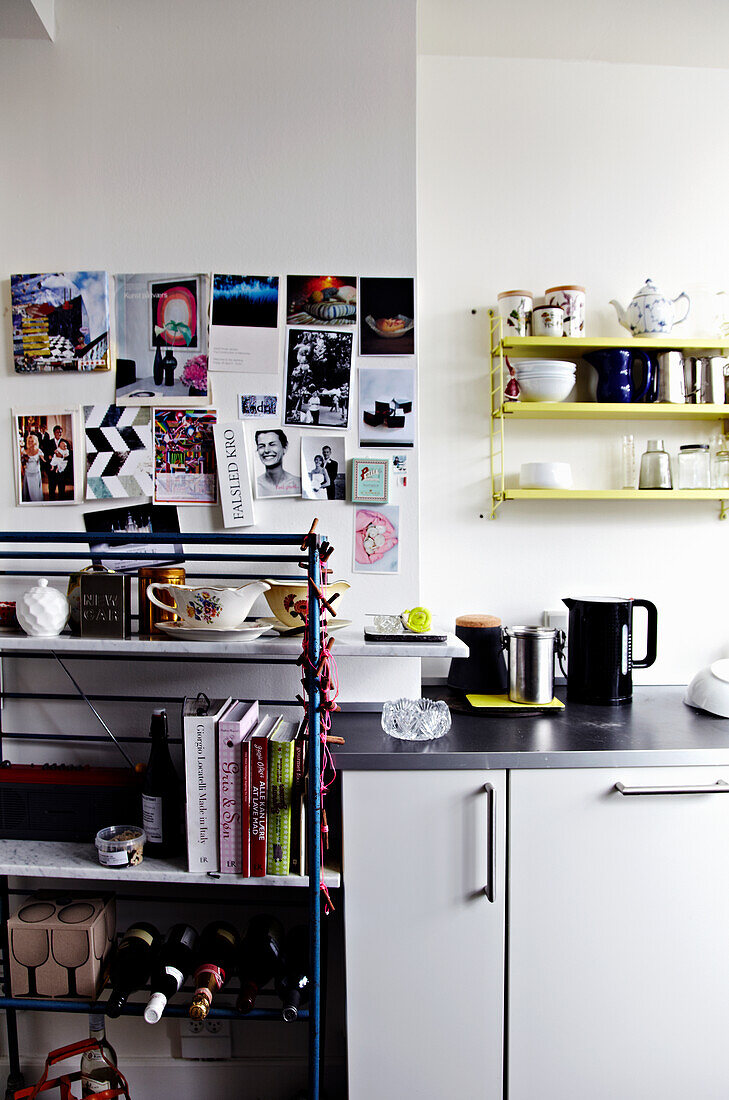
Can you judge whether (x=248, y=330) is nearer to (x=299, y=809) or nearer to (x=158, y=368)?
(x=158, y=368)

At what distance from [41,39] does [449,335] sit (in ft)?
3.91

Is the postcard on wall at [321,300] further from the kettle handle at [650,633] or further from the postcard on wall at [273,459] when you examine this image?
the kettle handle at [650,633]

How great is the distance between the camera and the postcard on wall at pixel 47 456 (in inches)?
69.1

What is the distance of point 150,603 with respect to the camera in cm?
156

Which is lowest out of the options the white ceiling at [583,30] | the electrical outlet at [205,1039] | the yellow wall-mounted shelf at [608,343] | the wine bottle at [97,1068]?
the electrical outlet at [205,1039]

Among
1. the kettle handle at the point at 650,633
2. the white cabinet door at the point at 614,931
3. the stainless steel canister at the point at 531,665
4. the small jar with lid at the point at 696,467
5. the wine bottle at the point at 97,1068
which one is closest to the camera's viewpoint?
the white cabinet door at the point at 614,931

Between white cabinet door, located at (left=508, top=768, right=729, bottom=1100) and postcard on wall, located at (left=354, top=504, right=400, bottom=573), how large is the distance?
0.57 metres

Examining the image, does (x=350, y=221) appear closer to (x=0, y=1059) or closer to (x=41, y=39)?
(x=41, y=39)

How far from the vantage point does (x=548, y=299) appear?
189cm

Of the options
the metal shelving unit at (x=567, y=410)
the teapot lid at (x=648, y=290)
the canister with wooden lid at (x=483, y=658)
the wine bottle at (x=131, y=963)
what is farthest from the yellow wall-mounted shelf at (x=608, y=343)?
the wine bottle at (x=131, y=963)

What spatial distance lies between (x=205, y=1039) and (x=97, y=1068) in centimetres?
29

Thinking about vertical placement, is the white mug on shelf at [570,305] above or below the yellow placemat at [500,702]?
above

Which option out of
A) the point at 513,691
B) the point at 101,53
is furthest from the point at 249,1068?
the point at 101,53

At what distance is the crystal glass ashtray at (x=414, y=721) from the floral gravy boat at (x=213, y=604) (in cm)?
37
